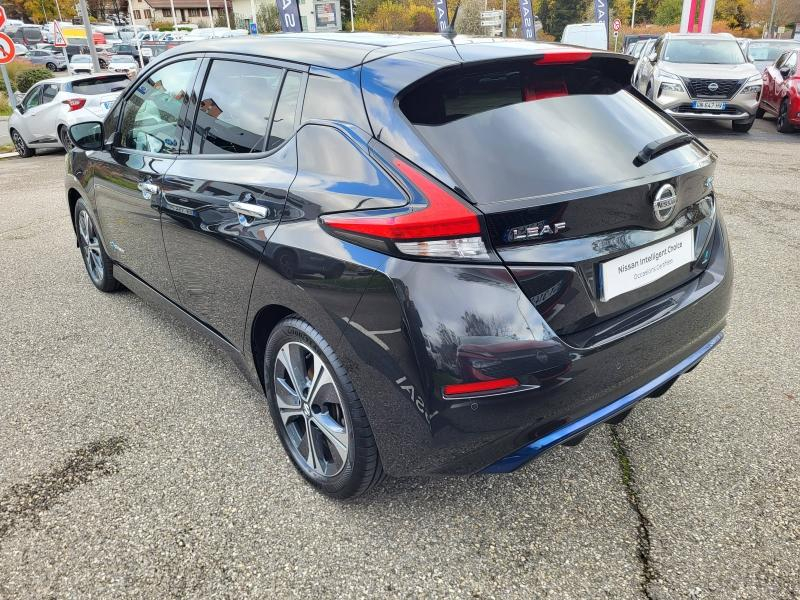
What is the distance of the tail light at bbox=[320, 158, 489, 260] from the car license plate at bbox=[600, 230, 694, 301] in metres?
0.45

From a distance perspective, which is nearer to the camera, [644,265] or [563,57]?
[644,265]

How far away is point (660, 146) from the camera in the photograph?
222 cm

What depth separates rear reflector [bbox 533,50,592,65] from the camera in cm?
218

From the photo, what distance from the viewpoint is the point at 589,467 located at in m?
2.53

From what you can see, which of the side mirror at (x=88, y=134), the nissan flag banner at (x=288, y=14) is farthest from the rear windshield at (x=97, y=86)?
the nissan flag banner at (x=288, y=14)

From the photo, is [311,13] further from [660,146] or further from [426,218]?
[426,218]

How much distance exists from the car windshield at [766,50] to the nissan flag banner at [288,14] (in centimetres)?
1379

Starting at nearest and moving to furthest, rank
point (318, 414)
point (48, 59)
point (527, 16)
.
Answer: point (318, 414), point (527, 16), point (48, 59)

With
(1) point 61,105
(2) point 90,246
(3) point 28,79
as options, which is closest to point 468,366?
(2) point 90,246

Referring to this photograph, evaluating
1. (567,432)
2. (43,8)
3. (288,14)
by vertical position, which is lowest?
(567,432)

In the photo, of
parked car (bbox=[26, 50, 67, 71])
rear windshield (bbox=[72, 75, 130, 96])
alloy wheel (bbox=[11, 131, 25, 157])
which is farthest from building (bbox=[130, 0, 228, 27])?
rear windshield (bbox=[72, 75, 130, 96])

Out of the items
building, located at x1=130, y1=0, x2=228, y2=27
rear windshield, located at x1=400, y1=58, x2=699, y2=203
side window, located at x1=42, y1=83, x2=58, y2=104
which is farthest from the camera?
building, located at x1=130, y1=0, x2=228, y2=27

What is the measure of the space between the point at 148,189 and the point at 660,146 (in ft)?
7.88

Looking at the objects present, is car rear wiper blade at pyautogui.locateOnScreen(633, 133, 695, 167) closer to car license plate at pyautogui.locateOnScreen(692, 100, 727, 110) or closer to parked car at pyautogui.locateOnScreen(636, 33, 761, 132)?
parked car at pyautogui.locateOnScreen(636, 33, 761, 132)
